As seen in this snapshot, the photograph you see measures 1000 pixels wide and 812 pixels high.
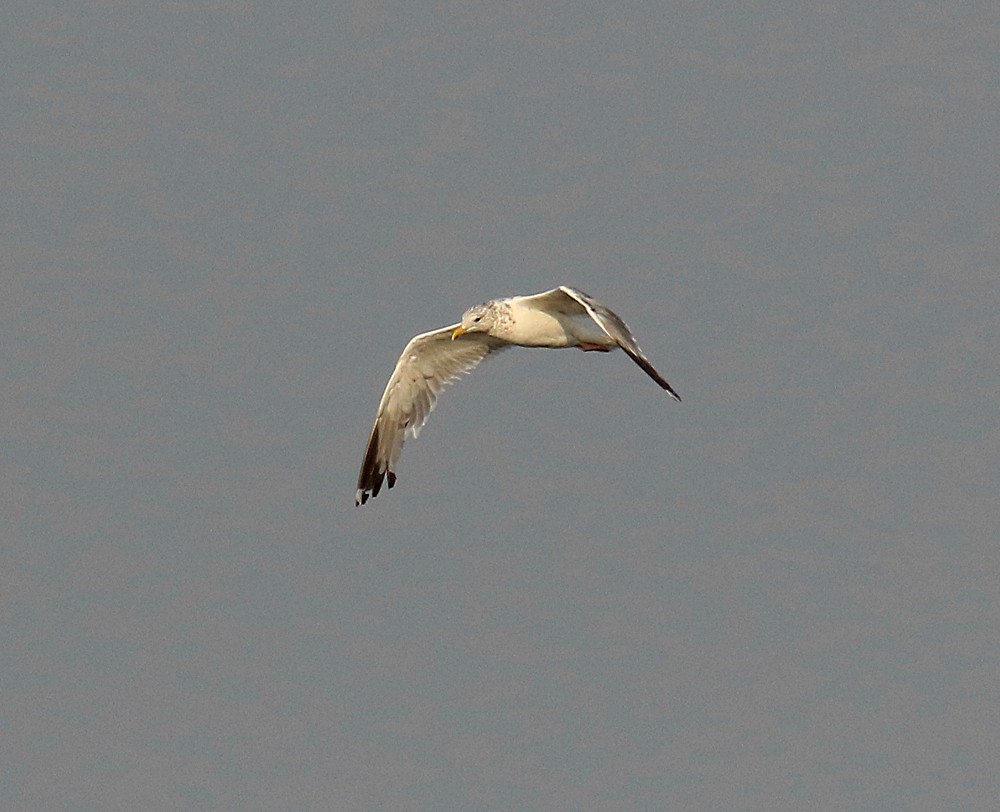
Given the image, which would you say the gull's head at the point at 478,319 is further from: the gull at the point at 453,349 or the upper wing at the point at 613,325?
the upper wing at the point at 613,325

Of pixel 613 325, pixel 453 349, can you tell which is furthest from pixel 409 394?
pixel 613 325

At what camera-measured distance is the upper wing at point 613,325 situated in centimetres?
1431

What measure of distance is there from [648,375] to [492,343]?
14.4ft

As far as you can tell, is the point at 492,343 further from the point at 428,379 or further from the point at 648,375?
the point at 648,375

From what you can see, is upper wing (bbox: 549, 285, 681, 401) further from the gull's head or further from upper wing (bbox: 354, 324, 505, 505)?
upper wing (bbox: 354, 324, 505, 505)

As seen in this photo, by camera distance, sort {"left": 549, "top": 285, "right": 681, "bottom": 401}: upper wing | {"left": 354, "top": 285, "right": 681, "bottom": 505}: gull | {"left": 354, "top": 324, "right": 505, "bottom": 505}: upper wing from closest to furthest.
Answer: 1. {"left": 549, "top": 285, "right": 681, "bottom": 401}: upper wing
2. {"left": 354, "top": 285, "right": 681, "bottom": 505}: gull
3. {"left": 354, "top": 324, "right": 505, "bottom": 505}: upper wing

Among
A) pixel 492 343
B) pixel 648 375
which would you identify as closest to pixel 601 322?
pixel 648 375

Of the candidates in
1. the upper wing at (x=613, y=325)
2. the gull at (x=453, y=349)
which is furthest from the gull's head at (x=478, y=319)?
the upper wing at (x=613, y=325)

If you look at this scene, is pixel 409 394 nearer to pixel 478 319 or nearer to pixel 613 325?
pixel 478 319

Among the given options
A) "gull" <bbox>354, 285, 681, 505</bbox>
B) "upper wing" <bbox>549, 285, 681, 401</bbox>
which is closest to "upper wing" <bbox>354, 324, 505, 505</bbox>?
"gull" <bbox>354, 285, 681, 505</bbox>

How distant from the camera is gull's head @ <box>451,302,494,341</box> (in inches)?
666

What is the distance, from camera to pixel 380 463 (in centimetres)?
1833

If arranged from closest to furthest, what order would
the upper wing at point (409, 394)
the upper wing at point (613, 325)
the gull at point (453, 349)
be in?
the upper wing at point (613, 325), the gull at point (453, 349), the upper wing at point (409, 394)

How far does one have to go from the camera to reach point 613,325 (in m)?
15.1
